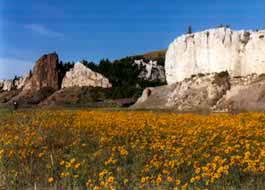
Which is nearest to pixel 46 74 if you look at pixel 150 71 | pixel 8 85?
pixel 150 71

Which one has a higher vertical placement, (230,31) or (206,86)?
(230,31)

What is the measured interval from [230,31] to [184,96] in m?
15.1

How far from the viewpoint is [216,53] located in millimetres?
82562

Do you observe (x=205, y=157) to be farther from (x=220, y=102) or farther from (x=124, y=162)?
(x=220, y=102)

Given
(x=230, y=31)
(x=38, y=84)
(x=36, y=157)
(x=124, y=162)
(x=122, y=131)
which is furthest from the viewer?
(x=38, y=84)

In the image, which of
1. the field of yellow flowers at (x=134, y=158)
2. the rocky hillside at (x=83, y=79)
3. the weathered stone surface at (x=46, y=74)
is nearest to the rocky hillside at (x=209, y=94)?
the rocky hillside at (x=83, y=79)

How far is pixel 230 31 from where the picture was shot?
82.1m

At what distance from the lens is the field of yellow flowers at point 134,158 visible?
899 cm

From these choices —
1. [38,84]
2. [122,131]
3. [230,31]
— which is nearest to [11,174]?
[122,131]

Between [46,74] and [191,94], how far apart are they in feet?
172

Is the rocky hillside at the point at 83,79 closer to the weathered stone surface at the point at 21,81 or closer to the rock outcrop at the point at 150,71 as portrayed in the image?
the rock outcrop at the point at 150,71

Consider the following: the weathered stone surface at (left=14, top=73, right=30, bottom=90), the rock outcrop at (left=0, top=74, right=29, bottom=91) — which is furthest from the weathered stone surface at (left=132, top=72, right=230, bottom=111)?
the rock outcrop at (left=0, top=74, right=29, bottom=91)

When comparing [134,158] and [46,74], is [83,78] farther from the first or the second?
[134,158]

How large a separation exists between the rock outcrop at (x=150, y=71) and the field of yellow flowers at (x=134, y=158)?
Result: 9768 centimetres
